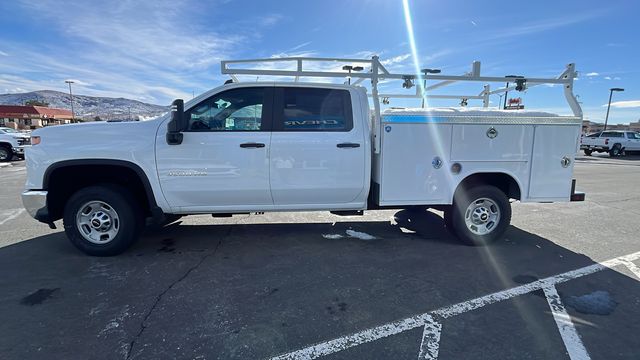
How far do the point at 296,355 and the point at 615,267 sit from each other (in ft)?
13.0

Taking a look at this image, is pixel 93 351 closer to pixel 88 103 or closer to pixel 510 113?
pixel 510 113

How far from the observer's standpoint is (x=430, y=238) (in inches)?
209

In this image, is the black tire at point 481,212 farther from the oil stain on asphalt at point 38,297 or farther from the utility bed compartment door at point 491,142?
the oil stain on asphalt at point 38,297

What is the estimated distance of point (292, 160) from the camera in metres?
4.38

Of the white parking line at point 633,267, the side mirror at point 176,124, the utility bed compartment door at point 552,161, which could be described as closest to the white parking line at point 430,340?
the white parking line at point 633,267

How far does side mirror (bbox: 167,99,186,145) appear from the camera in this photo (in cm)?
406

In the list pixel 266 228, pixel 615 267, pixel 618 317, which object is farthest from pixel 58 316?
pixel 615 267

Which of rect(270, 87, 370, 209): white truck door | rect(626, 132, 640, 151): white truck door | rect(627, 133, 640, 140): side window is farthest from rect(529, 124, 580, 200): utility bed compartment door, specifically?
rect(627, 133, 640, 140): side window

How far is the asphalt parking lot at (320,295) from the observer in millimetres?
2738

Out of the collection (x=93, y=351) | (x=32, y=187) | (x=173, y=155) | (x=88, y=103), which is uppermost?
(x=88, y=103)

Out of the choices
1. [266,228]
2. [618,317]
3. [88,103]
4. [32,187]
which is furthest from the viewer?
[88,103]

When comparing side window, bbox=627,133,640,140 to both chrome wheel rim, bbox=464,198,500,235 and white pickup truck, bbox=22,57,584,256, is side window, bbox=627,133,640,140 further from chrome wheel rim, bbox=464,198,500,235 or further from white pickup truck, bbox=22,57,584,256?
chrome wheel rim, bbox=464,198,500,235

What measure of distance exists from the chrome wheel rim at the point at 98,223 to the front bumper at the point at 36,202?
357 millimetres

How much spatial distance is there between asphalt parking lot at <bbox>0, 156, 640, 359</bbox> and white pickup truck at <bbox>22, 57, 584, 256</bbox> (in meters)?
0.55
